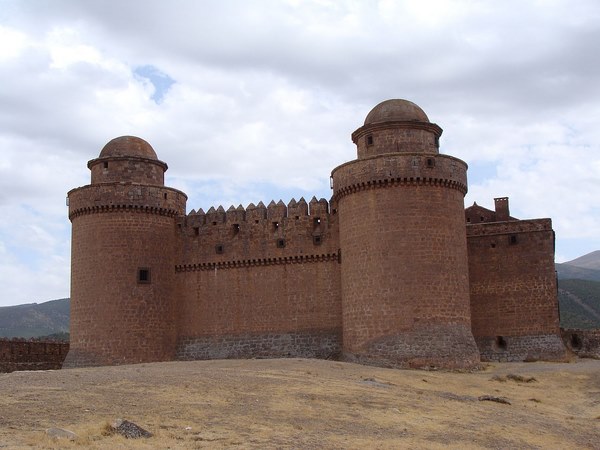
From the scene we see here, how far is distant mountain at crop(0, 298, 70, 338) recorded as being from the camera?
12531cm

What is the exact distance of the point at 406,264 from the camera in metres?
25.3

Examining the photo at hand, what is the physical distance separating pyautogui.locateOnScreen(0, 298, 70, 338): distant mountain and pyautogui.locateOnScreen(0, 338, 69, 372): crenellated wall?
93093 mm

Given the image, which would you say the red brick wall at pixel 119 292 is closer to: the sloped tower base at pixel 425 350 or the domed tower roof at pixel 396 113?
the sloped tower base at pixel 425 350

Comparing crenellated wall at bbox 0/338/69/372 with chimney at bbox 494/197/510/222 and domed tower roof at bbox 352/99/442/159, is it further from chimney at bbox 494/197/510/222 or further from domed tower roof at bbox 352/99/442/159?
chimney at bbox 494/197/510/222

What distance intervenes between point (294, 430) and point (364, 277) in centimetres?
1314

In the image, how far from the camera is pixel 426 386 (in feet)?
68.3

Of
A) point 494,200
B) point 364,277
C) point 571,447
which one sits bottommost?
point 571,447

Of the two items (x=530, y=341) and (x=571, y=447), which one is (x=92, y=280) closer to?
(x=530, y=341)

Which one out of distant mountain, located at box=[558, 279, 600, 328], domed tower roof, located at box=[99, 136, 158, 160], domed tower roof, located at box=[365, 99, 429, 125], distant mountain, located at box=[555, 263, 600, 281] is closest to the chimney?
domed tower roof, located at box=[365, 99, 429, 125]

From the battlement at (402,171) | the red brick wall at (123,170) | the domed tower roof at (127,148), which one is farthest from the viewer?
the domed tower roof at (127,148)

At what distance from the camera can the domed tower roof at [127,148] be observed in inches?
1196

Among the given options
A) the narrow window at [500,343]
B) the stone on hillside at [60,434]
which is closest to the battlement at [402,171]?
the narrow window at [500,343]

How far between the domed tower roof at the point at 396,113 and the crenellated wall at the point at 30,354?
1679cm

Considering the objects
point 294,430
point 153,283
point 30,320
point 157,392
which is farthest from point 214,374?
point 30,320
